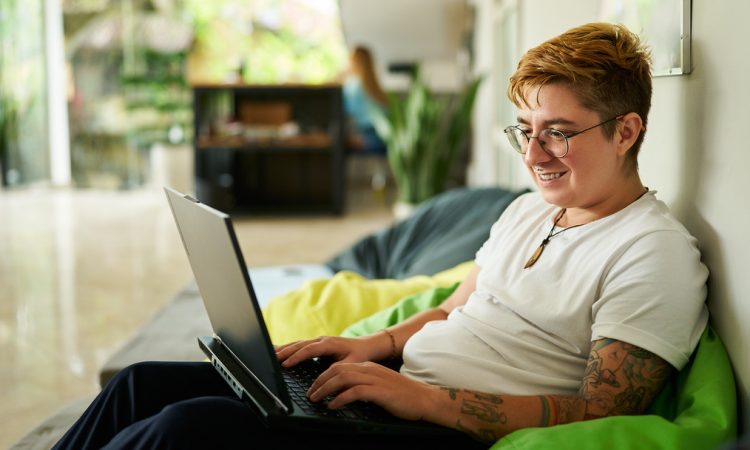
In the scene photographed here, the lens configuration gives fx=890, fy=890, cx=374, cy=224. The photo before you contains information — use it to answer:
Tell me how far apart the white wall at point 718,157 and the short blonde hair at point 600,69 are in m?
0.11

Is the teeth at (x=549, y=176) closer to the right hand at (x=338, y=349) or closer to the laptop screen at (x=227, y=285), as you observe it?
the right hand at (x=338, y=349)

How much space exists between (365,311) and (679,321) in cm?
106

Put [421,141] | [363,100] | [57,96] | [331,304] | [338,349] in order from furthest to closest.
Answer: [57,96] < [363,100] < [421,141] < [331,304] < [338,349]

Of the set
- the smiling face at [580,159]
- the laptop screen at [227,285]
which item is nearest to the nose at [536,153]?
→ the smiling face at [580,159]

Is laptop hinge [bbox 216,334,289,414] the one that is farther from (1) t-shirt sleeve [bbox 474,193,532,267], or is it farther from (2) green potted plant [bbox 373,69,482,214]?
(2) green potted plant [bbox 373,69,482,214]

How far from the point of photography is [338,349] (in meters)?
1.50

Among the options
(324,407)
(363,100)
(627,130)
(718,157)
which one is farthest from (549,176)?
(363,100)

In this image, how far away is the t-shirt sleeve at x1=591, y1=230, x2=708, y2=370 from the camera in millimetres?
1207

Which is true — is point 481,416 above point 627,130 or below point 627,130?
below

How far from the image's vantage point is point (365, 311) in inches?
86.0

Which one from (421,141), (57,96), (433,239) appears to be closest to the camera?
(433,239)

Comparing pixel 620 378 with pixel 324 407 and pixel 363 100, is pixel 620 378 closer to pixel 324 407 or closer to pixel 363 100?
pixel 324 407

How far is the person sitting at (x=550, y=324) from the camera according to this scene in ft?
3.97

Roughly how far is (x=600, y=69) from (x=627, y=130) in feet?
0.36
